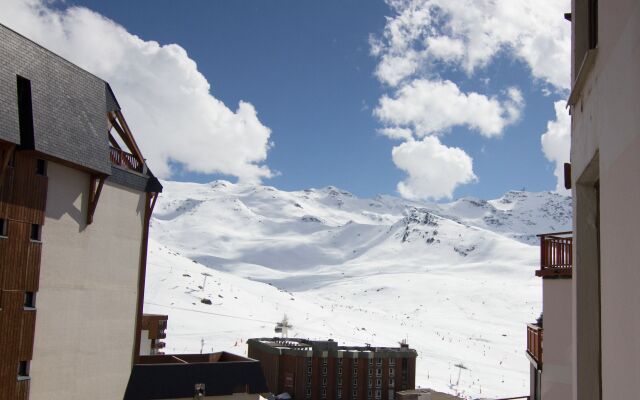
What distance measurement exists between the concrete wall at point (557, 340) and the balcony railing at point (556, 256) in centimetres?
16

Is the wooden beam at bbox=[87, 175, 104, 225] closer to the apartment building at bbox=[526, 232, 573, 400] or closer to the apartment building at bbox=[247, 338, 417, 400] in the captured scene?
the apartment building at bbox=[526, 232, 573, 400]

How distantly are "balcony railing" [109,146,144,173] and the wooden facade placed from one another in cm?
442

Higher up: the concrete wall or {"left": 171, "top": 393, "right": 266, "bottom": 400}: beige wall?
the concrete wall

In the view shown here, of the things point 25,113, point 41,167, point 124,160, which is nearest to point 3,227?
point 41,167

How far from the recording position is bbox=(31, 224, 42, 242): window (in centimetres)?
1927

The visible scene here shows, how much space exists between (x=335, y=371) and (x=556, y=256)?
127 feet

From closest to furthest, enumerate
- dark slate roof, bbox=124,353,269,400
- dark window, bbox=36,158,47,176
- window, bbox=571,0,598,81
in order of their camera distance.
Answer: window, bbox=571,0,598,81, dark window, bbox=36,158,47,176, dark slate roof, bbox=124,353,269,400

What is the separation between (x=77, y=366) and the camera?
68.7 ft

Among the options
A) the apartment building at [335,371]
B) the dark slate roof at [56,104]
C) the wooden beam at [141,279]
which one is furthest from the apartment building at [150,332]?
the dark slate roof at [56,104]

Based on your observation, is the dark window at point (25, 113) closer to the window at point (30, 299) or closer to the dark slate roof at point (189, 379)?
the window at point (30, 299)

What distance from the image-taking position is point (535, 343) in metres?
12.8

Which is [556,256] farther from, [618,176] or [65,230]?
[65,230]

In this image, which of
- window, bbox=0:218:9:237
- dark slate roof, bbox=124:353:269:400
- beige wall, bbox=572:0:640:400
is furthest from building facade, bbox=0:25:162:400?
beige wall, bbox=572:0:640:400

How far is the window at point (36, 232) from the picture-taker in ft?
63.2
